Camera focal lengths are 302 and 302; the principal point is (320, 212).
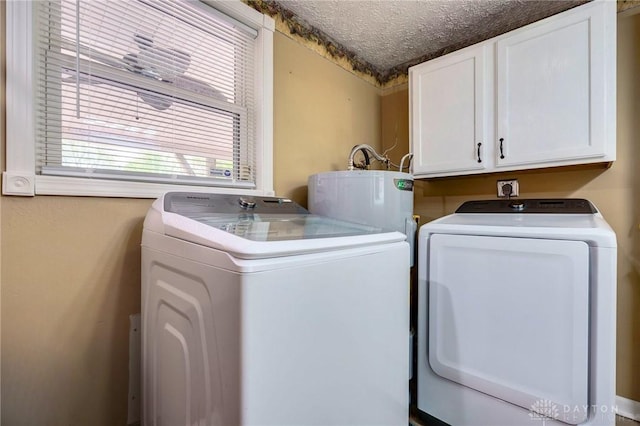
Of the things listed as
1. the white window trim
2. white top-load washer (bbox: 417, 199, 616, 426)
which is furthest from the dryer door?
the white window trim

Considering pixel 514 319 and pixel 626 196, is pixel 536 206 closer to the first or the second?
pixel 626 196

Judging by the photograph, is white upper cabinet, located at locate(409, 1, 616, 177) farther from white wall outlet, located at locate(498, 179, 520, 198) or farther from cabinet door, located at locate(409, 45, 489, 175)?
white wall outlet, located at locate(498, 179, 520, 198)

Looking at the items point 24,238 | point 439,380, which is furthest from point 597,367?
point 24,238

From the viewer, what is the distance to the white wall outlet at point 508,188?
2043mm

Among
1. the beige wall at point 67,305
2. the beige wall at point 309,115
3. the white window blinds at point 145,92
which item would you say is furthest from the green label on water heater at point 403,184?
the beige wall at point 67,305

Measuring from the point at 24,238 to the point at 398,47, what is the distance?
2.40m

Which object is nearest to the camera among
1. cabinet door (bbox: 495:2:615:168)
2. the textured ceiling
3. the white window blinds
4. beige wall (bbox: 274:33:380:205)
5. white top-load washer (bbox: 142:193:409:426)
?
white top-load washer (bbox: 142:193:409:426)

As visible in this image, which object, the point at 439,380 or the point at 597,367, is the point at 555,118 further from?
the point at 439,380

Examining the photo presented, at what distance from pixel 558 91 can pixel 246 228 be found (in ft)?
5.78

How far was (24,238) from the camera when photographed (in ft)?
3.43

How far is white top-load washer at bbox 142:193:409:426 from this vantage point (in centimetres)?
70

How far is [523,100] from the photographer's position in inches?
67.0

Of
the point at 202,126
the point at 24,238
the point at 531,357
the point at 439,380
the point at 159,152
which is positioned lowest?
the point at 439,380

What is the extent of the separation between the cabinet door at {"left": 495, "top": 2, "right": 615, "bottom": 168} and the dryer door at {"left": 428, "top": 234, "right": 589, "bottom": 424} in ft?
2.37
